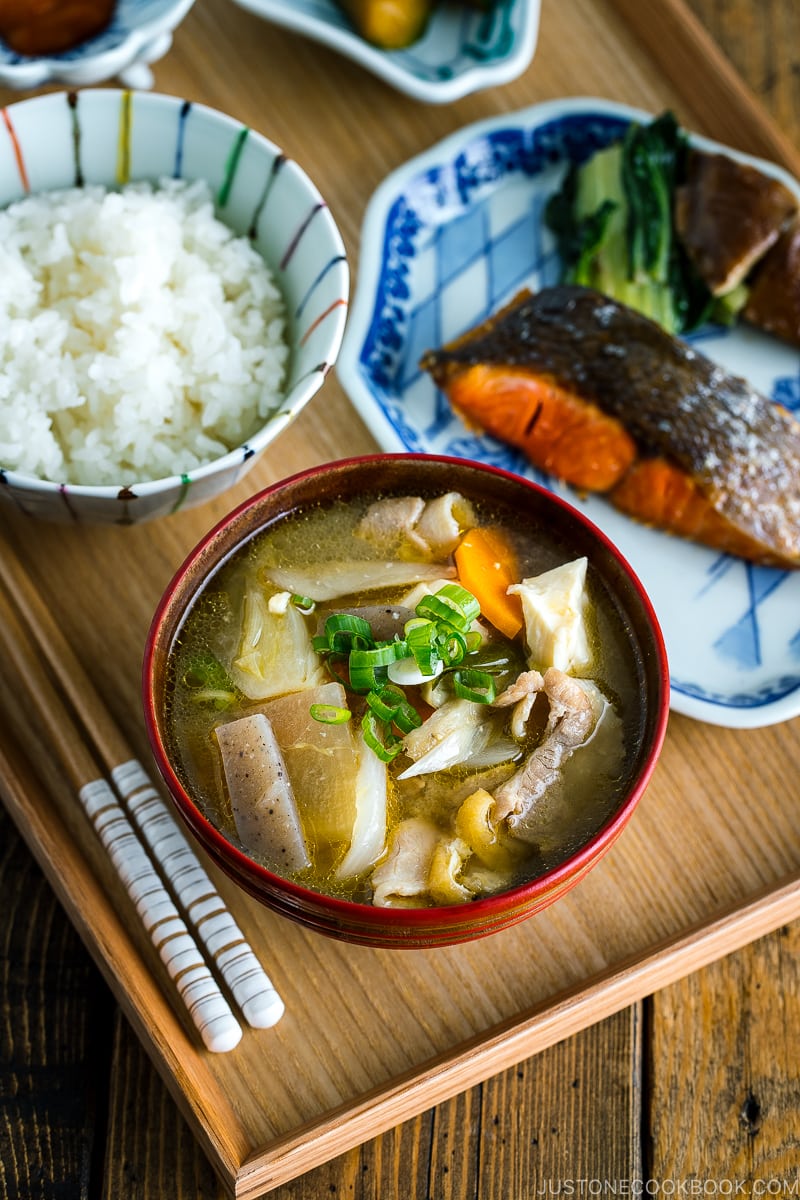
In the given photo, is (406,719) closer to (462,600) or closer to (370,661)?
(370,661)

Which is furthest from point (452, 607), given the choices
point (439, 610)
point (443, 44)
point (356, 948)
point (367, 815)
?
point (443, 44)

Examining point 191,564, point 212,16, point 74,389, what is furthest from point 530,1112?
point 212,16

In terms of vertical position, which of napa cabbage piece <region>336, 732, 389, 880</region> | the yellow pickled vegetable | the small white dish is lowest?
napa cabbage piece <region>336, 732, 389, 880</region>

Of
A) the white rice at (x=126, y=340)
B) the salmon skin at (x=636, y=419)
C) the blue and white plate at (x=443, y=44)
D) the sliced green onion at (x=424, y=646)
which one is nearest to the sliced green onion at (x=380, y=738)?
the sliced green onion at (x=424, y=646)

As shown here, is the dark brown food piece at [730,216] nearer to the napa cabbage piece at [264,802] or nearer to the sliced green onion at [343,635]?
the sliced green onion at [343,635]

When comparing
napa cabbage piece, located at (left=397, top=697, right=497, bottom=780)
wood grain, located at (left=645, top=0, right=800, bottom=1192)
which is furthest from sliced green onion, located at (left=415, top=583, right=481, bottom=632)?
wood grain, located at (left=645, top=0, right=800, bottom=1192)

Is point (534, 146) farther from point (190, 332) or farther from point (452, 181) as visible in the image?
point (190, 332)

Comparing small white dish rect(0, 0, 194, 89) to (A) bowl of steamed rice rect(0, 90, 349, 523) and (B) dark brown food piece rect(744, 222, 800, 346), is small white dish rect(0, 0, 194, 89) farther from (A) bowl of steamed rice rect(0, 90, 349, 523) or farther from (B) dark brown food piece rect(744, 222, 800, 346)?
(B) dark brown food piece rect(744, 222, 800, 346)
